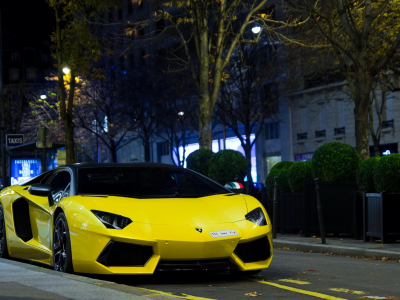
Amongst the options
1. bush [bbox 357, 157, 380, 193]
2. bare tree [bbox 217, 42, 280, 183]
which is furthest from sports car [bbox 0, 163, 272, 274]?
bare tree [bbox 217, 42, 280, 183]

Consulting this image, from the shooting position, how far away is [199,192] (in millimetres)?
7562

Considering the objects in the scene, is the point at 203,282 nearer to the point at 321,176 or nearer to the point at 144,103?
the point at 321,176

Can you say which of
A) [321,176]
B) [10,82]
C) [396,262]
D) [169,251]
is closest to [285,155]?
[321,176]

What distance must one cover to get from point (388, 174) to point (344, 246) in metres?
2.11

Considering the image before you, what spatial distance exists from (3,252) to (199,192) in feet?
10.5

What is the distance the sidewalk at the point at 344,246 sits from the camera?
408 inches

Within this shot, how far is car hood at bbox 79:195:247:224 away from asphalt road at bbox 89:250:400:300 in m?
0.65

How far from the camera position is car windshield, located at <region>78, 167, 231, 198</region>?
7.37 metres

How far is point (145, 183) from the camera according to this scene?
25.2 ft

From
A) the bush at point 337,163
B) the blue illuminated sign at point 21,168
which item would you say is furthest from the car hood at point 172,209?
the blue illuminated sign at point 21,168

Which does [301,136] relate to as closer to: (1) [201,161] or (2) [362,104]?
(1) [201,161]

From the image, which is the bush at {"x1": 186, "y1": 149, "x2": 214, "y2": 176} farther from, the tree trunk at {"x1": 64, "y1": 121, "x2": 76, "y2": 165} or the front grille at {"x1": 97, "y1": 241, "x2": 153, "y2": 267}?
the front grille at {"x1": 97, "y1": 241, "x2": 153, "y2": 267}

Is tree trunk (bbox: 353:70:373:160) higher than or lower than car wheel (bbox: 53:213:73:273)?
higher

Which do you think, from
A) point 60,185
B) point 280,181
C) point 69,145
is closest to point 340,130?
point 69,145
